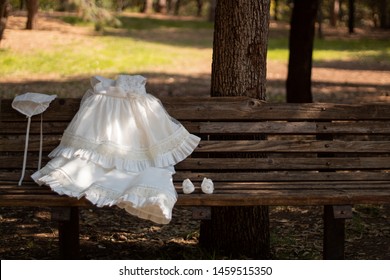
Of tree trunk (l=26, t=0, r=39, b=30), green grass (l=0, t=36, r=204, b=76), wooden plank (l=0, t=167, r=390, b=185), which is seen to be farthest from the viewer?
tree trunk (l=26, t=0, r=39, b=30)

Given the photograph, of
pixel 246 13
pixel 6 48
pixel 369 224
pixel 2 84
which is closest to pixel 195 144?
pixel 246 13

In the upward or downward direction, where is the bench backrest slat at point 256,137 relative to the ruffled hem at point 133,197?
upward

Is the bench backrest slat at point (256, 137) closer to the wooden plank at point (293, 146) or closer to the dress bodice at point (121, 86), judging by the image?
the wooden plank at point (293, 146)

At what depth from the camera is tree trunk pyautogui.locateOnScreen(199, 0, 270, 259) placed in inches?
198

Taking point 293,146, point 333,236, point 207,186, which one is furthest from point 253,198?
point 293,146

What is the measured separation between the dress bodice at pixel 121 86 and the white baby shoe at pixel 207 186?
0.85 meters

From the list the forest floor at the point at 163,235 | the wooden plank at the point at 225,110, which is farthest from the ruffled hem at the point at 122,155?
the forest floor at the point at 163,235

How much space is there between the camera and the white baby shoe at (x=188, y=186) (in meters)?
4.40

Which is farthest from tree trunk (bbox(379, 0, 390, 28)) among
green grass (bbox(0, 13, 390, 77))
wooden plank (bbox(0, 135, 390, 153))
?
wooden plank (bbox(0, 135, 390, 153))

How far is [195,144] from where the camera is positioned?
16.2ft

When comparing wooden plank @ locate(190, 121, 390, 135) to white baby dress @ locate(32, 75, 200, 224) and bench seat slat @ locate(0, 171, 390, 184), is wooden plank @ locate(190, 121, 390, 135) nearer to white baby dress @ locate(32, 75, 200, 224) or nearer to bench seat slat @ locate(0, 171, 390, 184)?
white baby dress @ locate(32, 75, 200, 224)

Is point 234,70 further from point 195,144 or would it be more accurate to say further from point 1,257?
point 1,257

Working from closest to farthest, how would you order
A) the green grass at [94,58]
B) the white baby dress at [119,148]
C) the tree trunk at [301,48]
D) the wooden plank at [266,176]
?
the white baby dress at [119,148], the wooden plank at [266,176], the tree trunk at [301,48], the green grass at [94,58]

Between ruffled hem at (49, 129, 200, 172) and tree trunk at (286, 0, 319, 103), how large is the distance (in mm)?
6284
